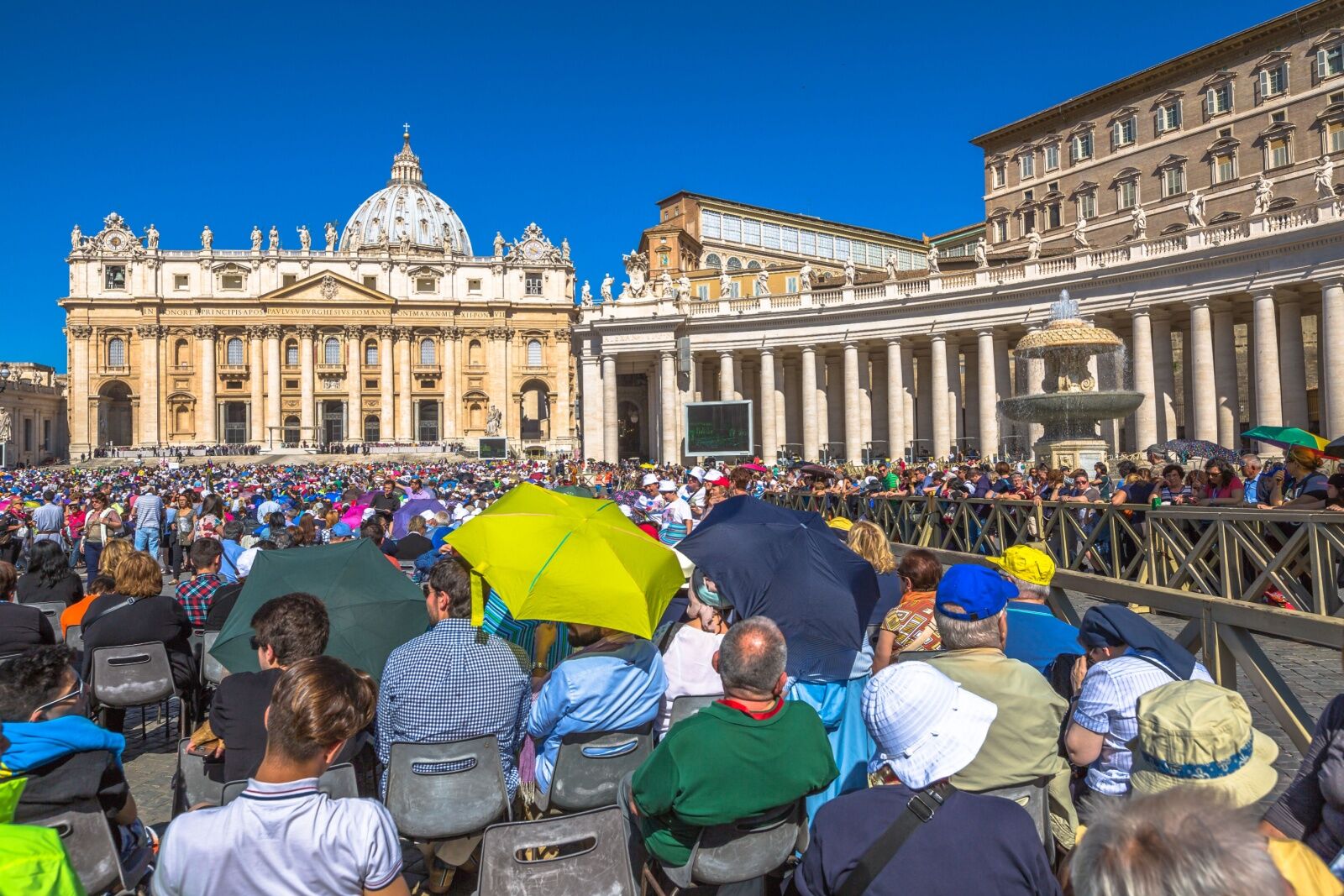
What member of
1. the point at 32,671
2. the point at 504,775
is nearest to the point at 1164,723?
the point at 504,775

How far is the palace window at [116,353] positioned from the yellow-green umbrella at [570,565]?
96.6 metres

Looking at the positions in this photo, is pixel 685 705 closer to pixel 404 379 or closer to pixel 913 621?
pixel 913 621

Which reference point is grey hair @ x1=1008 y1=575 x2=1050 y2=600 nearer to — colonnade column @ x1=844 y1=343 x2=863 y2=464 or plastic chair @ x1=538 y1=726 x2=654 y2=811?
plastic chair @ x1=538 y1=726 x2=654 y2=811

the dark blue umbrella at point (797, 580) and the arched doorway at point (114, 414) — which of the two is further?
the arched doorway at point (114, 414)

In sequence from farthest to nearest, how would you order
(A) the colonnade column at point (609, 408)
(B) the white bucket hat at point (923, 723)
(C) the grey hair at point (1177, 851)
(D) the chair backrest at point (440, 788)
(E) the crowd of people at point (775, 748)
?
(A) the colonnade column at point (609, 408)
(D) the chair backrest at point (440, 788)
(B) the white bucket hat at point (923, 723)
(E) the crowd of people at point (775, 748)
(C) the grey hair at point (1177, 851)

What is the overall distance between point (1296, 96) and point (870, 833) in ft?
155

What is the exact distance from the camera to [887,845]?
105 inches

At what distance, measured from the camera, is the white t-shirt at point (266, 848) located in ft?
8.89

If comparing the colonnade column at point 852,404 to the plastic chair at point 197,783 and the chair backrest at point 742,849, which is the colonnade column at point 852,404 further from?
the chair backrest at point 742,849

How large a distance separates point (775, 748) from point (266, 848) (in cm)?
177

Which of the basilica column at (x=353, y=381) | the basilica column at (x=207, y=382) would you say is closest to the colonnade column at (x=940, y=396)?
the basilica column at (x=353, y=381)

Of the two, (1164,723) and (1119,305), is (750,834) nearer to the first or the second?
(1164,723)

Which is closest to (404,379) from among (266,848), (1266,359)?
(1266,359)

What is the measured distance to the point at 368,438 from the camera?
89.9 m
